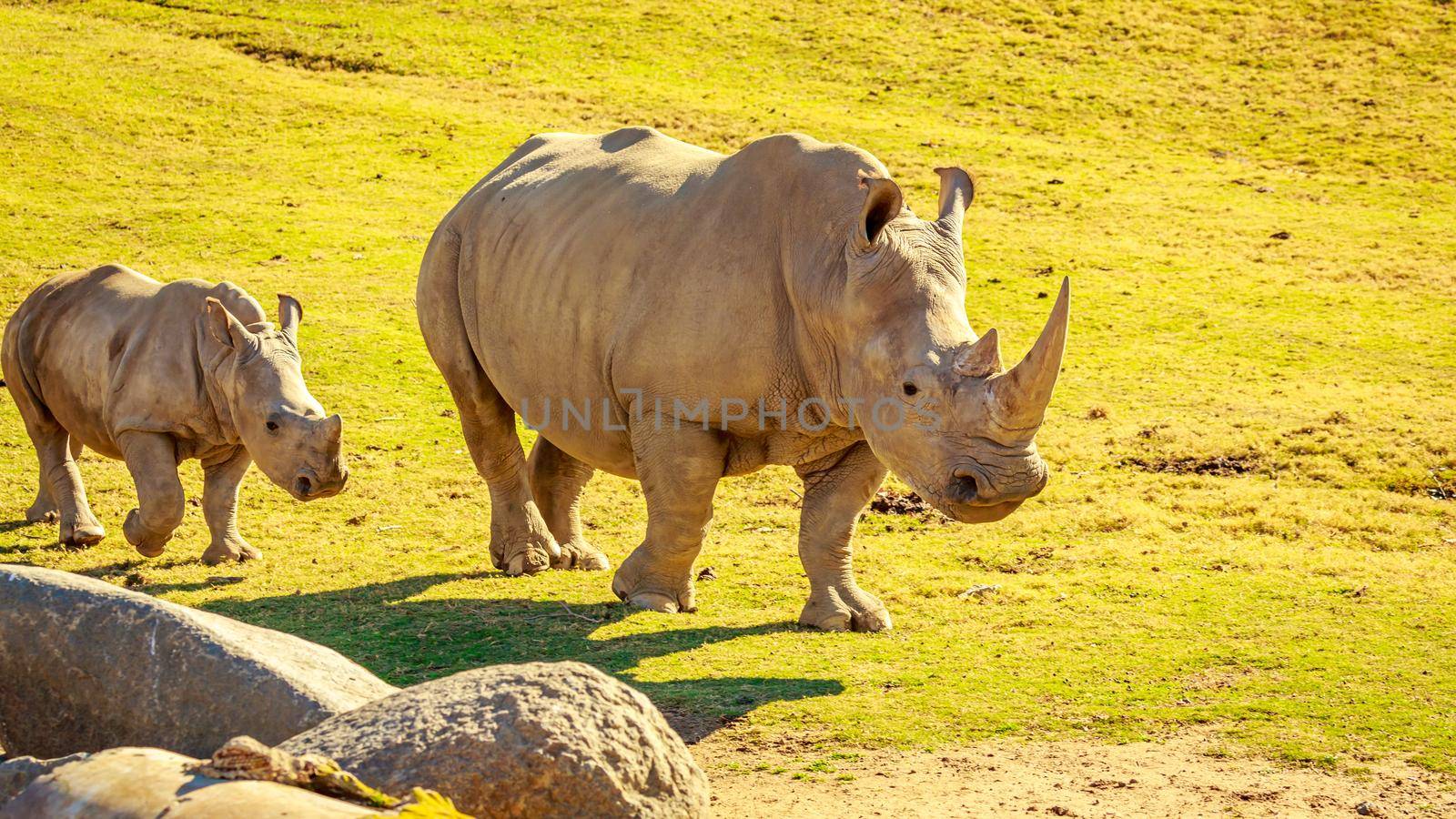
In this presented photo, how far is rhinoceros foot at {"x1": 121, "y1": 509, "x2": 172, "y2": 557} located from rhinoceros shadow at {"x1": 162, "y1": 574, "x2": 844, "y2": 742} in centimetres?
42

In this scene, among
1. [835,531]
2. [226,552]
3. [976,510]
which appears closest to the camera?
[976,510]

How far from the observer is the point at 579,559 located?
10.1m

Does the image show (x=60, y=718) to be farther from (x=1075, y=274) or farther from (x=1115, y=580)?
(x=1075, y=274)

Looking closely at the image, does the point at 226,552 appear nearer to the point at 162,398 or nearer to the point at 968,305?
the point at 162,398

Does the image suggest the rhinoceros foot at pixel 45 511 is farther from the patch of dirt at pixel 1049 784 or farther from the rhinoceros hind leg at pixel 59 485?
the patch of dirt at pixel 1049 784

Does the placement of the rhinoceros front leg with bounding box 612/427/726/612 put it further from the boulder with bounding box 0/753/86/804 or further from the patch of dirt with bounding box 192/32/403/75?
the patch of dirt with bounding box 192/32/403/75

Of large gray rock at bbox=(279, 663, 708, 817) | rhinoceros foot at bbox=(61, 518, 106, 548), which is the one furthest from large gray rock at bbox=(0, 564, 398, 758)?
rhinoceros foot at bbox=(61, 518, 106, 548)

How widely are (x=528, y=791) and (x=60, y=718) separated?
196cm

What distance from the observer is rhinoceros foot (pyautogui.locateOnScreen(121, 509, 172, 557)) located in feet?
31.2

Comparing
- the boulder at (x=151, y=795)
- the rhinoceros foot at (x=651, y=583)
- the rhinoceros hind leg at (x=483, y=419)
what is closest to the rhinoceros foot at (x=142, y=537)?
the rhinoceros hind leg at (x=483, y=419)

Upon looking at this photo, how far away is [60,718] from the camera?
18.2 feet

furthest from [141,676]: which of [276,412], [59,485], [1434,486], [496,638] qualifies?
[1434,486]

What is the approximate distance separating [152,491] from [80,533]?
101 cm

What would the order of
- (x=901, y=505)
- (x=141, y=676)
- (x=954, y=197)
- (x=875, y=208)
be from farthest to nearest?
1. (x=901, y=505)
2. (x=954, y=197)
3. (x=875, y=208)
4. (x=141, y=676)
